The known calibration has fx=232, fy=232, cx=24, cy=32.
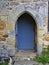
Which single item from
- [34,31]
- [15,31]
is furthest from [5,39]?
[34,31]

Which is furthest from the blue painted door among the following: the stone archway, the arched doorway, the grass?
the grass

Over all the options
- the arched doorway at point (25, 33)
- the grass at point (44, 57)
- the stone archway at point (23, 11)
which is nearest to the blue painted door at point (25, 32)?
the arched doorway at point (25, 33)

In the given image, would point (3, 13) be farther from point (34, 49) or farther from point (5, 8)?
point (34, 49)

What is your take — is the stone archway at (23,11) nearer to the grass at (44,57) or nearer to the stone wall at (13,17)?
the stone wall at (13,17)

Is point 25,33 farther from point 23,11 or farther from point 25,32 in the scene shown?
point 23,11

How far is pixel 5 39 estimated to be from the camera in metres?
9.26

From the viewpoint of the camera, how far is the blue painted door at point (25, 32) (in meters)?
10.1

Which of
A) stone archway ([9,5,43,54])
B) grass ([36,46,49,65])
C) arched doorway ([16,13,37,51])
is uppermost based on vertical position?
stone archway ([9,5,43,54])

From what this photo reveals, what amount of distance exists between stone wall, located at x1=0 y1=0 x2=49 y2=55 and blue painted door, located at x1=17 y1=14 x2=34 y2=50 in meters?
0.88

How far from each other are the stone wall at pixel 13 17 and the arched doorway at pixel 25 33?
2.83 ft

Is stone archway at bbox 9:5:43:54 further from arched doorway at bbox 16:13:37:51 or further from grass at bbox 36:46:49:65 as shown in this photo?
grass at bbox 36:46:49:65

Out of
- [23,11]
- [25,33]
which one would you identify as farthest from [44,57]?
[23,11]

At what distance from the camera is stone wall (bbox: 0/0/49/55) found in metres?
9.16

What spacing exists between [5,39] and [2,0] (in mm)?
1552
